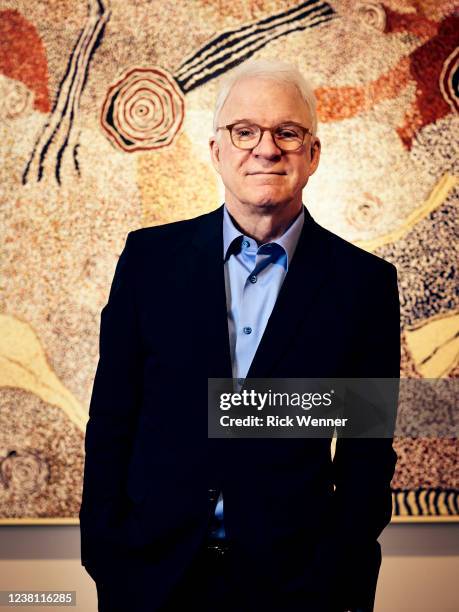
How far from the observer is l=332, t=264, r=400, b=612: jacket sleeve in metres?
1.07

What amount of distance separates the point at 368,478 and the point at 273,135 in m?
0.65

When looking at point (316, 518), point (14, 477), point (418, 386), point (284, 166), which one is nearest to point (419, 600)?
point (418, 386)

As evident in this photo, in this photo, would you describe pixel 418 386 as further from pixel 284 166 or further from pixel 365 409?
pixel 284 166

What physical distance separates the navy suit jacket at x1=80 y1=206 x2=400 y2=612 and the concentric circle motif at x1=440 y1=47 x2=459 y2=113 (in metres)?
0.89

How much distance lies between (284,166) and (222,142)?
13cm

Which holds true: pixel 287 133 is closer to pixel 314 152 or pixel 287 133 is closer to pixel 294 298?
pixel 314 152

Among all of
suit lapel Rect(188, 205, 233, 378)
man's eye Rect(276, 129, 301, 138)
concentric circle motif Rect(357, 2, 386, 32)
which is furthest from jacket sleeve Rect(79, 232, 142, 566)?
concentric circle motif Rect(357, 2, 386, 32)

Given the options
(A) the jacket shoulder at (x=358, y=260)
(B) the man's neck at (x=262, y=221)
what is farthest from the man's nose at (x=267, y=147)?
(A) the jacket shoulder at (x=358, y=260)

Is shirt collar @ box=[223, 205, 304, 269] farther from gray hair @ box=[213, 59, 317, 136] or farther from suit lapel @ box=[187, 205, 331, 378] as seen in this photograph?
gray hair @ box=[213, 59, 317, 136]

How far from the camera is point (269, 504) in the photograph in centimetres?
103

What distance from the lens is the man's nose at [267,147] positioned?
1.04 metres

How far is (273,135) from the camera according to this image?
106cm

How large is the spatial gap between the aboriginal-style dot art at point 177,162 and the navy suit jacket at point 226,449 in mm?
658

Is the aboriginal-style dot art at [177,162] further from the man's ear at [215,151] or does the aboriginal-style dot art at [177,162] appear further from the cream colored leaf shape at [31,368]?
the man's ear at [215,151]
